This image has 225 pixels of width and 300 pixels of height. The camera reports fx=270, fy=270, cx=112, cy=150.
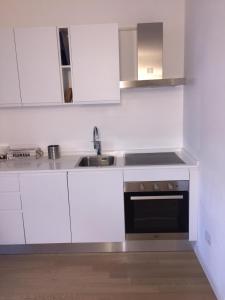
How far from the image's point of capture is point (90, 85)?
2662mm

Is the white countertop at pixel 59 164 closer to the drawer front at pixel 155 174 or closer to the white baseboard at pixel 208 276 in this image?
the drawer front at pixel 155 174

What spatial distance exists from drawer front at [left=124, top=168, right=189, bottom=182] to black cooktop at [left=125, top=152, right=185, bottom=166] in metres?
0.09

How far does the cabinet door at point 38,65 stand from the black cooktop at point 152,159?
940 millimetres

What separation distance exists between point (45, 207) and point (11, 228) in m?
0.40

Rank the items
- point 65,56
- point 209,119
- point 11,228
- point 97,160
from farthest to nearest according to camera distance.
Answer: point 97,160 < point 65,56 < point 11,228 < point 209,119

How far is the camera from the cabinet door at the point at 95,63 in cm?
256

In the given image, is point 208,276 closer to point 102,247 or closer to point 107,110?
point 102,247

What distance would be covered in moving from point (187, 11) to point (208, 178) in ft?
5.59

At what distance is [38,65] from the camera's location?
2635 mm

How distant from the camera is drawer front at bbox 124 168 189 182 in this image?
8.09 ft

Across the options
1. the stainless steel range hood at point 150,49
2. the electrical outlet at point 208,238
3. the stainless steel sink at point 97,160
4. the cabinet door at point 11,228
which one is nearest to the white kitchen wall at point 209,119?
the electrical outlet at point 208,238

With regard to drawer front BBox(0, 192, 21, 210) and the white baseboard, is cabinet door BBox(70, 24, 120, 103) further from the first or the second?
the white baseboard

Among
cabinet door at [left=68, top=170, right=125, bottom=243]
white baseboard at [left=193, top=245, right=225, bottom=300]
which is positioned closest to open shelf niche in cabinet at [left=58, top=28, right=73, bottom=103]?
cabinet door at [left=68, top=170, right=125, bottom=243]

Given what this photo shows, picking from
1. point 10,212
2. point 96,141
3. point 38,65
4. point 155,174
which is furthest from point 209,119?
point 10,212
